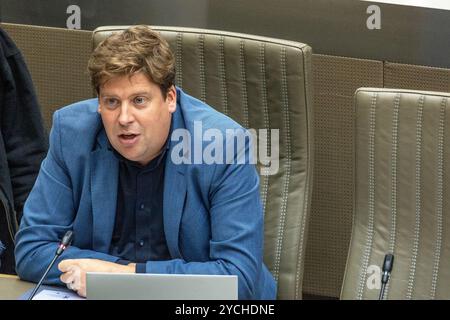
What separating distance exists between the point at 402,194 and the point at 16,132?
1285 mm

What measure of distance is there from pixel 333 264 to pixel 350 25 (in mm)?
872

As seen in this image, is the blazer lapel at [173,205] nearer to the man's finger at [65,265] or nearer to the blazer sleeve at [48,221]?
the blazer sleeve at [48,221]

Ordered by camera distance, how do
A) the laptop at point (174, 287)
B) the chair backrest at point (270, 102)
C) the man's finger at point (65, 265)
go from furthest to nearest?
1. the chair backrest at point (270, 102)
2. the man's finger at point (65, 265)
3. the laptop at point (174, 287)

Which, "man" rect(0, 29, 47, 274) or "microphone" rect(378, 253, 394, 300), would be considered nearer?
"microphone" rect(378, 253, 394, 300)

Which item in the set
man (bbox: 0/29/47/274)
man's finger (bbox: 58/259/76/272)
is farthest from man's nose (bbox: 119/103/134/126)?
man (bbox: 0/29/47/274)

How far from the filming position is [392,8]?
3307 mm

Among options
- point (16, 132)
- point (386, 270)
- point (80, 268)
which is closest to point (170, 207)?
point (80, 268)

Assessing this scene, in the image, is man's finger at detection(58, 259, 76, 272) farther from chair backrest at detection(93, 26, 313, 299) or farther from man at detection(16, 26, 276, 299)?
chair backrest at detection(93, 26, 313, 299)

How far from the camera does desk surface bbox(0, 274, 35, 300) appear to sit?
2089 millimetres

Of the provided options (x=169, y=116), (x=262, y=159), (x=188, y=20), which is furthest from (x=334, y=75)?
(x=169, y=116)

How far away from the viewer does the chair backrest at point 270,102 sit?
8.27 ft

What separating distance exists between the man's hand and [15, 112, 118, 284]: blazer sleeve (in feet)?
0.18

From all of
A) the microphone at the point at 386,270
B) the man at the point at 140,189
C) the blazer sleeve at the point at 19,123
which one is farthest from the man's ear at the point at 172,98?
the blazer sleeve at the point at 19,123

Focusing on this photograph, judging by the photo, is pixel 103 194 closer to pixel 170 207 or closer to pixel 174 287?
pixel 170 207
